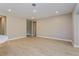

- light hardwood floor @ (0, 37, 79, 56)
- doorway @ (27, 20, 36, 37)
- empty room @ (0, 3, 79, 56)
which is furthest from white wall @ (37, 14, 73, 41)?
light hardwood floor @ (0, 37, 79, 56)

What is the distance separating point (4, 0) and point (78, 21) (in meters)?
4.55

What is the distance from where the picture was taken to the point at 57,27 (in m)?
8.58

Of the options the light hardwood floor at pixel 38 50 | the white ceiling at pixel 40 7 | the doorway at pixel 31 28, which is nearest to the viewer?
the light hardwood floor at pixel 38 50

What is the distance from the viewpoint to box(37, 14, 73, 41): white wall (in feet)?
24.4

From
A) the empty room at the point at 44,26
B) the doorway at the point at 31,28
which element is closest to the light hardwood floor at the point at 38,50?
the empty room at the point at 44,26

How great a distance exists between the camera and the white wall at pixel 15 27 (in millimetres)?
7746

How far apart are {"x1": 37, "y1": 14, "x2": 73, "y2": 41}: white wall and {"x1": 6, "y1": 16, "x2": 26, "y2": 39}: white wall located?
2044 mm

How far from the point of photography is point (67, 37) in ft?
24.9

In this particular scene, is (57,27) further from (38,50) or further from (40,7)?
(38,50)

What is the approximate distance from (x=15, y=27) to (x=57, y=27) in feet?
12.0

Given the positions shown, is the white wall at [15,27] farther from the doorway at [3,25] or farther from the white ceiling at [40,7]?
the white ceiling at [40,7]

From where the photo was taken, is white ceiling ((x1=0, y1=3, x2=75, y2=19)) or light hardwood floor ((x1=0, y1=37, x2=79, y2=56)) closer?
light hardwood floor ((x1=0, y1=37, x2=79, y2=56))

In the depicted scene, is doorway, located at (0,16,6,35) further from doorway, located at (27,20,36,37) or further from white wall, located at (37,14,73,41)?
doorway, located at (27,20,36,37)

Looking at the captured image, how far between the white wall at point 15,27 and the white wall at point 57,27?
2044 millimetres
